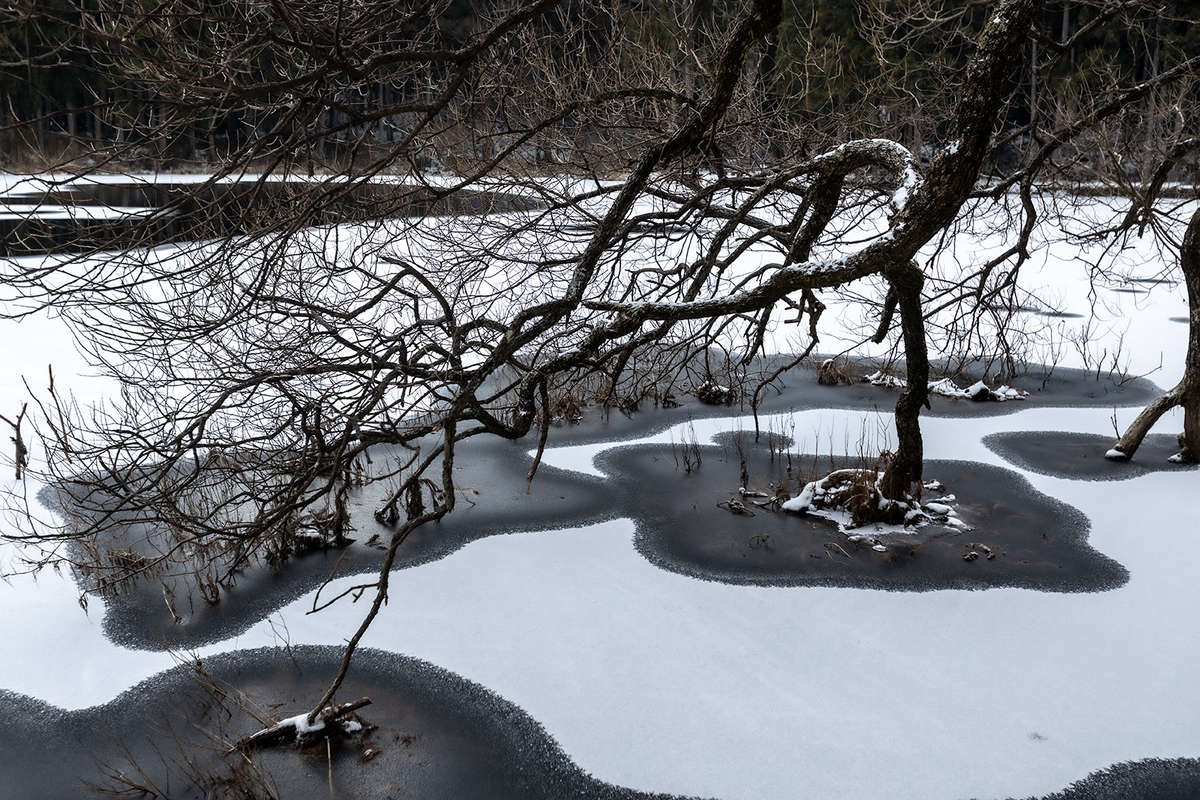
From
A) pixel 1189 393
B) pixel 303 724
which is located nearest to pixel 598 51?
pixel 1189 393

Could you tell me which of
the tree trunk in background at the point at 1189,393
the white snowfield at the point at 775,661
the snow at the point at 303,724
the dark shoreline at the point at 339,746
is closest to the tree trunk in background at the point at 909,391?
the white snowfield at the point at 775,661

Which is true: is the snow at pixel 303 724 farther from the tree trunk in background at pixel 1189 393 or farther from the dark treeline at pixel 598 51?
the tree trunk in background at pixel 1189 393

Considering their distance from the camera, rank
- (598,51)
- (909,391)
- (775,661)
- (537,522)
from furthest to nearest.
Answer: (598,51) < (537,522) < (909,391) < (775,661)

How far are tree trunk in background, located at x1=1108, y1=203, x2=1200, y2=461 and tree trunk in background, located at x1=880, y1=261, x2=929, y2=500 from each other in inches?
104

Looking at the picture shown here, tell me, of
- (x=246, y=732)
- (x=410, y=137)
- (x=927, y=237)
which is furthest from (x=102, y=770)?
(x=927, y=237)

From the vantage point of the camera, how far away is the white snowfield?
190 inches

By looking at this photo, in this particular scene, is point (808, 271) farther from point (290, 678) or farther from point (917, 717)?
point (290, 678)

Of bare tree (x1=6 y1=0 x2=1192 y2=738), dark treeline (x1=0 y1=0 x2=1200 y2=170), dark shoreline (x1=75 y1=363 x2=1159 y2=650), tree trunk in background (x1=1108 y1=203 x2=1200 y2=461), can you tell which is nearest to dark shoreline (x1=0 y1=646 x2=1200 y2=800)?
bare tree (x1=6 y1=0 x2=1192 y2=738)

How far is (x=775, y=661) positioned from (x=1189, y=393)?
549cm

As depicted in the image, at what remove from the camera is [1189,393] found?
851 centimetres

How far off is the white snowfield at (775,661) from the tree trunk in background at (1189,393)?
123 cm

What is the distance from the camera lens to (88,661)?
5934mm

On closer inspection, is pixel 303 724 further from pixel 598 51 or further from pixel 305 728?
pixel 598 51

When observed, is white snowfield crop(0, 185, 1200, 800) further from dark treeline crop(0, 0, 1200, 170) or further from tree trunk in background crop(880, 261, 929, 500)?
dark treeline crop(0, 0, 1200, 170)
